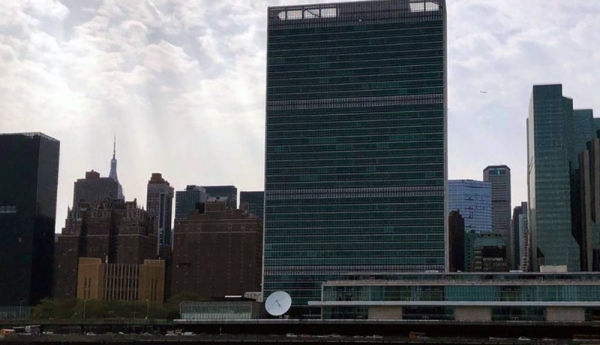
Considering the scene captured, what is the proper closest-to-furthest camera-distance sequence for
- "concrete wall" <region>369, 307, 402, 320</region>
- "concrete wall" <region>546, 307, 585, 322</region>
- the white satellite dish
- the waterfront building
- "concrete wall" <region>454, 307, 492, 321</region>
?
"concrete wall" <region>546, 307, 585, 322</region>, the waterfront building, "concrete wall" <region>454, 307, 492, 321</region>, "concrete wall" <region>369, 307, 402, 320</region>, the white satellite dish

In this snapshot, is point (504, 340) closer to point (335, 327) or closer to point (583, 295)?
point (583, 295)

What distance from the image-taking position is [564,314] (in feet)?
581

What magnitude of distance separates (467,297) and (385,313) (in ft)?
57.3

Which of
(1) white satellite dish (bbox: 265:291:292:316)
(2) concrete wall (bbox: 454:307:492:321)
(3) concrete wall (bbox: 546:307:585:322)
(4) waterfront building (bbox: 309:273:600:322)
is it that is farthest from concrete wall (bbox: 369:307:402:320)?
(3) concrete wall (bbox: 546:307:585:322)

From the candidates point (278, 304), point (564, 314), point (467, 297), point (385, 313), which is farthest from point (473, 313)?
point (278, 304)

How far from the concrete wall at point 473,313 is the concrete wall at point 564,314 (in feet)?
38.1

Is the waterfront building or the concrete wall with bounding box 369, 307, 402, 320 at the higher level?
the waterfront building

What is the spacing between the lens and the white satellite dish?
19575cm

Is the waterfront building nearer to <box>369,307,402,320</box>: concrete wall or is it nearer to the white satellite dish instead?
<box>369,307,402,320</box>: concrete wall

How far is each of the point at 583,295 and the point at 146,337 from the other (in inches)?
3538

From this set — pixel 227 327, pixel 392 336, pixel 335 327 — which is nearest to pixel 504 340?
pixel 392 336

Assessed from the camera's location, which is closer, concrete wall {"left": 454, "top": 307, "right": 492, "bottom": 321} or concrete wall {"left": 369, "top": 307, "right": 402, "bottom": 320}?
concrete wall {"left": 454, "top": 307, "right": 492, "bottom": 321}

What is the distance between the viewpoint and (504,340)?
552 feet

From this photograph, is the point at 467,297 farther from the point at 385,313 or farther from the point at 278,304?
the point at 278,304
